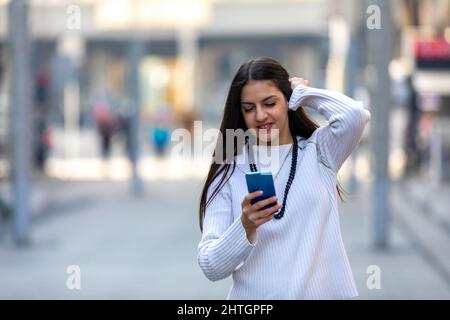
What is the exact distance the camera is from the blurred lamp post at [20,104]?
1395cm

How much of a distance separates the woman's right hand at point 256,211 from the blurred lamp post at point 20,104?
10.6m

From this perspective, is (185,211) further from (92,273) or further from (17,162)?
(92,273)

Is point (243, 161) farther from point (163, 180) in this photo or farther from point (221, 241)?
point (163, 180)

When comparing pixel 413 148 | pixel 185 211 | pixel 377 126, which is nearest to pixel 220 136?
pixel 377 126

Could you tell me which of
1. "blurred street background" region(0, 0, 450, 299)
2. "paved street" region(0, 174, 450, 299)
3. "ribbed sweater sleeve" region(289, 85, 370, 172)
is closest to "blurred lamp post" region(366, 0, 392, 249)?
"blurred street background" region(0, 0, 450, 299)

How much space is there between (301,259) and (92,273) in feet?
25.1

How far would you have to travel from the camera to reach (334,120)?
3947 mm

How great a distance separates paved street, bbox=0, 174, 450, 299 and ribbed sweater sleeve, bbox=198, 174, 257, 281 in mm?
5598

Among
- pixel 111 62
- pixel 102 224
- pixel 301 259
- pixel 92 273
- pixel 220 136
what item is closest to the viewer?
pixel 301 259

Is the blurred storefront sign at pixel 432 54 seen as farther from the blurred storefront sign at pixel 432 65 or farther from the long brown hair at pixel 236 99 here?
the long brown hair at pixel 236 99

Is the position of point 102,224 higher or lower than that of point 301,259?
lower

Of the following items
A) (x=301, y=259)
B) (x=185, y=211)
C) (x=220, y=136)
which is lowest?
(x=185, y=211)

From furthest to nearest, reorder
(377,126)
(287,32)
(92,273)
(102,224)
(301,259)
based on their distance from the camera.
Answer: (287,32), (102,224), (377,126), (92,273), (301,259)

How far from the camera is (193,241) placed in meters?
13.9
